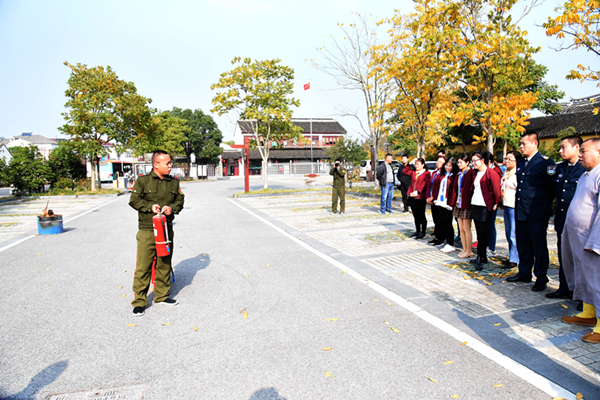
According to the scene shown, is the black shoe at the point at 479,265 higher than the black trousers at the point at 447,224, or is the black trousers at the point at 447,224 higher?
the black trousers at the point at 447,224

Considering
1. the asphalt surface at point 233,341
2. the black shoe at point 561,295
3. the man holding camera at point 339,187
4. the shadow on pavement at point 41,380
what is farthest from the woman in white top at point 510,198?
the man holding camera at point 339,187

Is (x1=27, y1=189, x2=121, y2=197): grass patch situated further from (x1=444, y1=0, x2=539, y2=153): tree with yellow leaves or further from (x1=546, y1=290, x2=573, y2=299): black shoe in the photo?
(x1=546, y1=290, x2=573, y2=299): black shoe

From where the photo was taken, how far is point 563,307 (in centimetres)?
448

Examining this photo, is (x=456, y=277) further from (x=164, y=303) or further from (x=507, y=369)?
(x=164, y=303)

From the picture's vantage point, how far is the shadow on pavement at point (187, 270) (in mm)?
5594

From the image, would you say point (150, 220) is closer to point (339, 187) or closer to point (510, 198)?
point (510, 198)

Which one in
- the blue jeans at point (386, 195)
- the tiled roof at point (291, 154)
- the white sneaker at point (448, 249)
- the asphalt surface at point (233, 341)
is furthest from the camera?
the tiled roof at point (291, 154)

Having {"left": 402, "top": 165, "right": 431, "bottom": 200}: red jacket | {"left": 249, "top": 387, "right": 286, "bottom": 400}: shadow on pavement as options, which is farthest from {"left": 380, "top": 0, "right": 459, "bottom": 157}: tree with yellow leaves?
{"left": 249, "top": 387, "right": 286, "bottom": 400}: shadow on pavement

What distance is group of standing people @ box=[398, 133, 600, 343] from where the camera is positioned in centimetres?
374

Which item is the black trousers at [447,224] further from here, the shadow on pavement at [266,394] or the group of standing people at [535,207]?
the shadow on pavement at [266,394]

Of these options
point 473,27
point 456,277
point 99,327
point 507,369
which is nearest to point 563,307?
point 456,277

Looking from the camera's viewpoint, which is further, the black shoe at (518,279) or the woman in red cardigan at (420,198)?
the woman in red cardigan at (420,198)

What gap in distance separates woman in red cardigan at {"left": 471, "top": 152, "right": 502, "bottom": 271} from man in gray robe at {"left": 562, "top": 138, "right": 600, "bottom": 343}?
2.07 metres

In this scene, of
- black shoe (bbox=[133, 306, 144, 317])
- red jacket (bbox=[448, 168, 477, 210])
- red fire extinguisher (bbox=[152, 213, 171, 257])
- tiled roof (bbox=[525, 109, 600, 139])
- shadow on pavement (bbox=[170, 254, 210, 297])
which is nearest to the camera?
black shoe (bbox=[133, 306, 144, 317])
